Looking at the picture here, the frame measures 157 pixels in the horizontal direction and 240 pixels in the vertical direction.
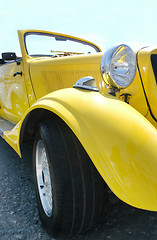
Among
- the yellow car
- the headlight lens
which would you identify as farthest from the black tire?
the headlight lens

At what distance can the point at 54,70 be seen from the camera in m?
2.21

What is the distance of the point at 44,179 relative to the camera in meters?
1.63

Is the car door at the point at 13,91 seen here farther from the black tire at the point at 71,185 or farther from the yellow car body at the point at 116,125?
the black tire at the point at 71,185

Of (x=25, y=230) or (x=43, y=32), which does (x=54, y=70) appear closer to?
(x=43, y=32)

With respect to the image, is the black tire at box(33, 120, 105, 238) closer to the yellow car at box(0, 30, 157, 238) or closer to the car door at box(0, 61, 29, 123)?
the yellow car at box(0, 30, 157, 238)

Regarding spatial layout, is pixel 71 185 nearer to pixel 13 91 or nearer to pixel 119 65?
pixel 119 65

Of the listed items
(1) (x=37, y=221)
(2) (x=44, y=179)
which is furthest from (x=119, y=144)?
(1) (x=37, y=221)

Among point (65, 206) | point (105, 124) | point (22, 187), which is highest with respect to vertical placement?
point (105, 124)

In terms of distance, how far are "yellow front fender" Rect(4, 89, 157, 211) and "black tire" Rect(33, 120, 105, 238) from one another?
21 cm

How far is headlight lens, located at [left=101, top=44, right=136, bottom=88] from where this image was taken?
4.51 feet

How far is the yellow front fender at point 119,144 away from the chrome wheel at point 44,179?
57 cm

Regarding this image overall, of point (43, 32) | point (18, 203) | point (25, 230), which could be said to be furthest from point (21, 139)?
point (43, 32)

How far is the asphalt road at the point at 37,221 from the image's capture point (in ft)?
4.83

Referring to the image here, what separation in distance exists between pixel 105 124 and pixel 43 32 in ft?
7.87
